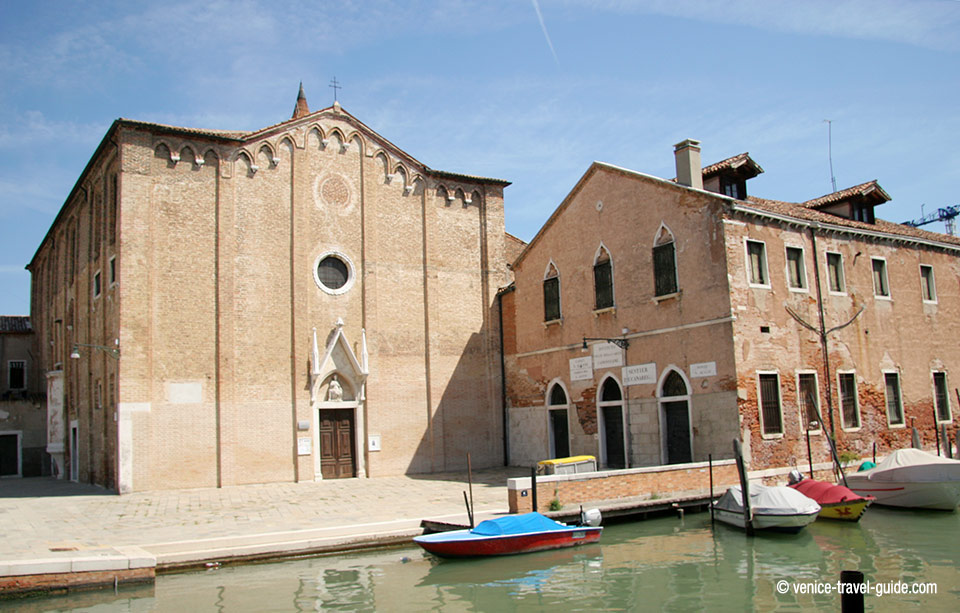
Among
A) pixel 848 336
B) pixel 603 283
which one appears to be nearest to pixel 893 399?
pixel 848 336

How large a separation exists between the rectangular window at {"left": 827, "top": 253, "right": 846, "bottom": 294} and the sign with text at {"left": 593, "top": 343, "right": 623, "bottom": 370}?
5762 mm

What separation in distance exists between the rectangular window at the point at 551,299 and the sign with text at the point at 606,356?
2162 mm

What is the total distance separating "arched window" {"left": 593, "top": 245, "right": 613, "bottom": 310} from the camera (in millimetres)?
21125

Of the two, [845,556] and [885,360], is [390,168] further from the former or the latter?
[845,556]

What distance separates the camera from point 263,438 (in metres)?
20.9

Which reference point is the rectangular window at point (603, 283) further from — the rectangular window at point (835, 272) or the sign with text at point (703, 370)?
the rectangular window at point (835, 272)

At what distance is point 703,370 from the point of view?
18.1m

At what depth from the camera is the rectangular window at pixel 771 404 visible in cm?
1775

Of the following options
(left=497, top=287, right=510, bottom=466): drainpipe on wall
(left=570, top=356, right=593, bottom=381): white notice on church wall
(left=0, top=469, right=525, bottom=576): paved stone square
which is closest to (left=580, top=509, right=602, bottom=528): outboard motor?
(left=0, top=469, right=525, bottom=576): paved stone square

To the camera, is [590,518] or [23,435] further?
[23,435]

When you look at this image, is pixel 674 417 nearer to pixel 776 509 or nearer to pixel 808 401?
pixel 808 401

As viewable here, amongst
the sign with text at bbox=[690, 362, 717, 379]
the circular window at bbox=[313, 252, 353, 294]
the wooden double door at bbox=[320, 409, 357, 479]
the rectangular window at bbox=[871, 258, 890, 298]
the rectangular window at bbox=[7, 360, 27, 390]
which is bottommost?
the wooden double door at bbox=[320, 409, 357, 479]

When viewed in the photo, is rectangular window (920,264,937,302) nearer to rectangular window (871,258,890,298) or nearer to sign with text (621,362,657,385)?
rectangular window (871,258,890,298)

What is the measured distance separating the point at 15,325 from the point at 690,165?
30411mm
